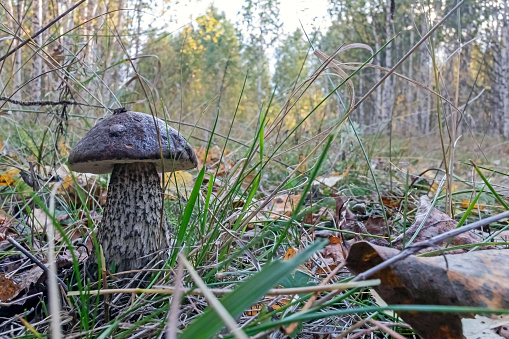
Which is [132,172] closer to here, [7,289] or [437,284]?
[7,289]

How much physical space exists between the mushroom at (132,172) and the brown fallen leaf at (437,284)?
2.23 ft

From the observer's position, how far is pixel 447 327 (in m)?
0.64

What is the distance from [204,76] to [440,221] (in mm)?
21530

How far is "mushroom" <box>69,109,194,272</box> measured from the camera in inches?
43.6

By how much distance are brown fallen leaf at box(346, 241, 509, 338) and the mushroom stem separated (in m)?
0.76

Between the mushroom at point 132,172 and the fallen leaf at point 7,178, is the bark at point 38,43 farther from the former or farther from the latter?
the mushroom at point 132,172

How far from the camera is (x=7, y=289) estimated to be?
111cm

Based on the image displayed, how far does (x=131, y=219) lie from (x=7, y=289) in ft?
1.35

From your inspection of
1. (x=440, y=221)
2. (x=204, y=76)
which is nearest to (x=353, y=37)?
(x=204, y=76)

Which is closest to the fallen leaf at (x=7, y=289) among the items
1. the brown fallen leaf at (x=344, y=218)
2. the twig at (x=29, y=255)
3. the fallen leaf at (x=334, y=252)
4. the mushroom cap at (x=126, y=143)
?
the twig at (x=29, y=255)

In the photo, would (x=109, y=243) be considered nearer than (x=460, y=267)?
No

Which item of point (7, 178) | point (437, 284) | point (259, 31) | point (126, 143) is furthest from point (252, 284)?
point (259, 31)

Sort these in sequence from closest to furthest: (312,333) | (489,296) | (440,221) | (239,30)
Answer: (489,296), (312,333), (440,221), (239,30)

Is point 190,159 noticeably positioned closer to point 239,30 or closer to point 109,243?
point 109,243
